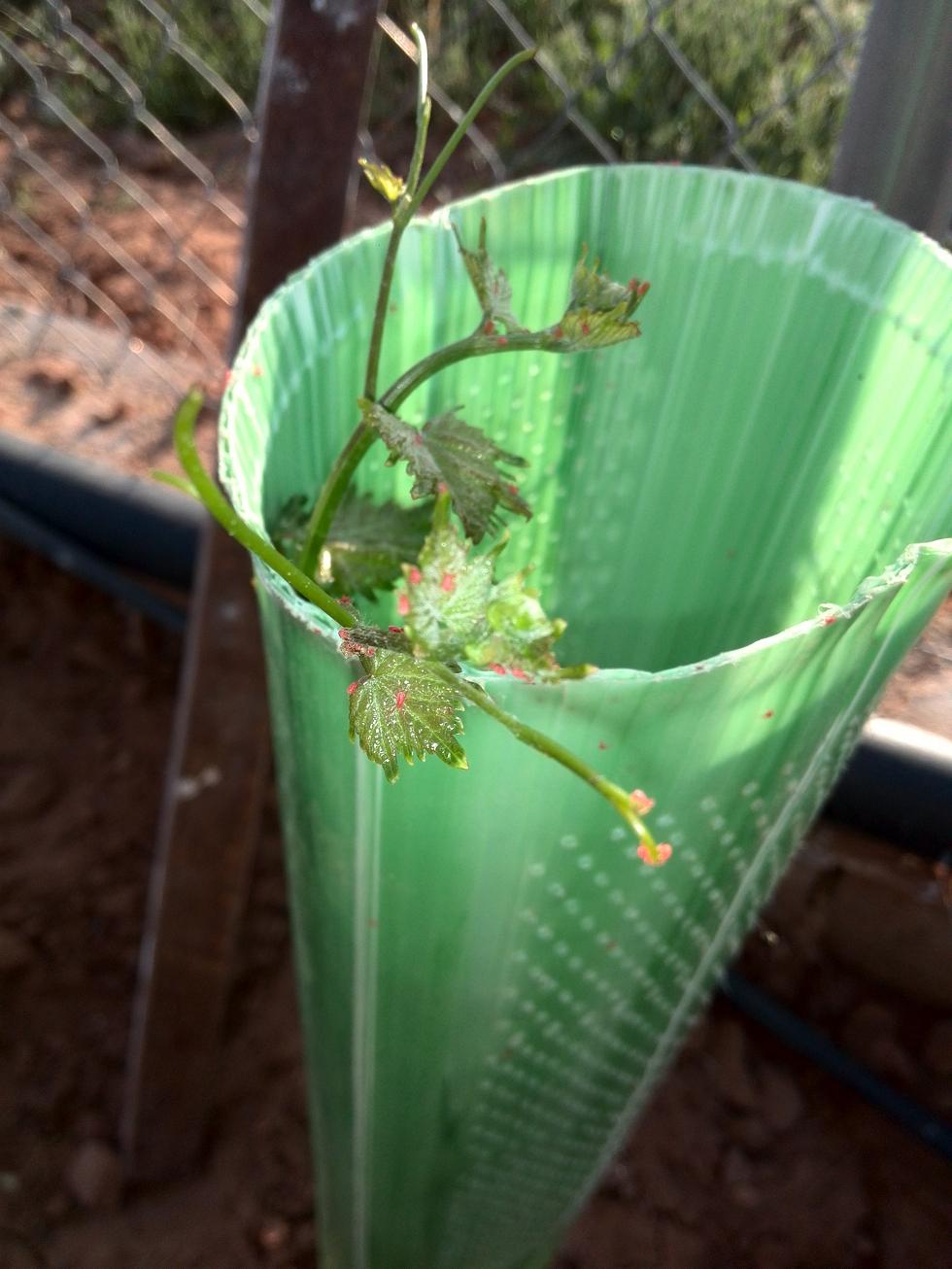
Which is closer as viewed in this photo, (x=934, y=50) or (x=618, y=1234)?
(x=934, y=50)

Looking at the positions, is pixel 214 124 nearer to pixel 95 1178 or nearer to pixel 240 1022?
pixel 240 1022

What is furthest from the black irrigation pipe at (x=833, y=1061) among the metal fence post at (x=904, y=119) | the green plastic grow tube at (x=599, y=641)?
the metal fence post at (x=904, y=119)

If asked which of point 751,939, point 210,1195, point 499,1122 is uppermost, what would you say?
point 499,1122

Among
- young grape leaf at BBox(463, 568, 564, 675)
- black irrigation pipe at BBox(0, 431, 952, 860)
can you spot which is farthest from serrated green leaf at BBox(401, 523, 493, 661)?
black irrigation pipe at BBox(0, 431, 952, 860)

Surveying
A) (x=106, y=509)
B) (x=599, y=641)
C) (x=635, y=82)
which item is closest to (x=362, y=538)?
(x=599, y=641)

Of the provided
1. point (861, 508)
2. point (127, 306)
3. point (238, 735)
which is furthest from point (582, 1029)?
point (127, 306)

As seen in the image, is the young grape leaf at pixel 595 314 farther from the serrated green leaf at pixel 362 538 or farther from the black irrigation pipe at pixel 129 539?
the black irrigation pipe at pixel 129 539

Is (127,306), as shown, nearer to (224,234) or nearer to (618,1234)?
(224,234)
